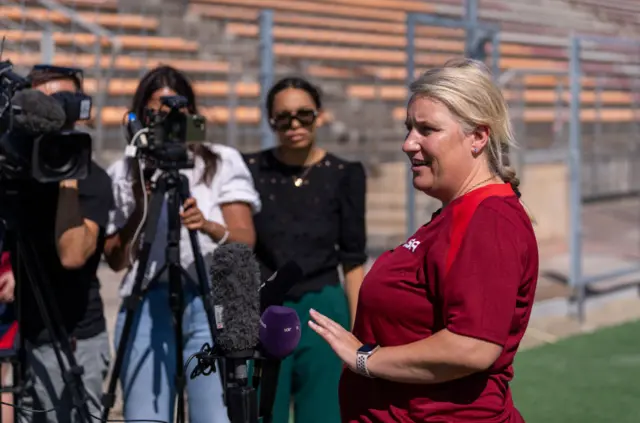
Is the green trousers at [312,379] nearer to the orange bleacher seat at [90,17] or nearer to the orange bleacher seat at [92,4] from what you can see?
the orange bleacher seat at [90,17]

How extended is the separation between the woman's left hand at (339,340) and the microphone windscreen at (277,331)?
0.17 m

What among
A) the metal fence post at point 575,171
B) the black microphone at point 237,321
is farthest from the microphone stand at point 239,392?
the metal fence post at point 575,171

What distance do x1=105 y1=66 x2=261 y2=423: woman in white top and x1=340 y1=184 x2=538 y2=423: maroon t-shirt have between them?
1.10m

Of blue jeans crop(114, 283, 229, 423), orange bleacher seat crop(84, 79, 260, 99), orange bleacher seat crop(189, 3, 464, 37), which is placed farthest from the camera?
orange bleacher seat crop(189, 3, 464, 37)

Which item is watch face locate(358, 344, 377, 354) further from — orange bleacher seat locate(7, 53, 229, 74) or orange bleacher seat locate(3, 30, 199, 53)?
orange bleacher seat locate(7, 53, 229, 74)

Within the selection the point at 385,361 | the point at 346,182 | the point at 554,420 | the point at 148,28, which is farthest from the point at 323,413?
the point at 148,28

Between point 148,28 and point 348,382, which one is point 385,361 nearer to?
point 348,382

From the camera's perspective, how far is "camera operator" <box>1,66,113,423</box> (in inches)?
127

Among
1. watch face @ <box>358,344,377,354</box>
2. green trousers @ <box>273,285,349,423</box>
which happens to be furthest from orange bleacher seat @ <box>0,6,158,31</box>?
watch face @ <box>358,344,377,354</box>

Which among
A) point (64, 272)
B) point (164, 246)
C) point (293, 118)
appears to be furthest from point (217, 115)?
point (64, 272)

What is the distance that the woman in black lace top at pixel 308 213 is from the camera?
3.61 m

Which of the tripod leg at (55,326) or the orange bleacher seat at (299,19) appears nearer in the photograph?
the tripod leg at (55,326)

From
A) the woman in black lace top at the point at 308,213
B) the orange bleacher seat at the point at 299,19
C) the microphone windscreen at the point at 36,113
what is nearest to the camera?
the microphone windscreen at the point at 36,113

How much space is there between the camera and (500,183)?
7.53ft
